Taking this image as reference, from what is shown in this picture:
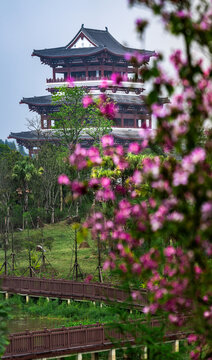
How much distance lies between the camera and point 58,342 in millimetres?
23359

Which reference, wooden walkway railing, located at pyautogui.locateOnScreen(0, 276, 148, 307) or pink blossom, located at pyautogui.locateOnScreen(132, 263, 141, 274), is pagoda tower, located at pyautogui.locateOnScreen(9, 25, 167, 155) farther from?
pink blossom, located at pyautogui.locateOnScreen(132, 263, 141, 274)

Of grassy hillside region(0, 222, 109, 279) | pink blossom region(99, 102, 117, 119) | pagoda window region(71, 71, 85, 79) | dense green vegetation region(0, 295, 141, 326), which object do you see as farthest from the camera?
pagoda window region(71, 71, 85, 79)

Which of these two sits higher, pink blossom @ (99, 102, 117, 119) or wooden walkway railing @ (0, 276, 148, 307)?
pink blossom @ (99, 102, 117, 119)

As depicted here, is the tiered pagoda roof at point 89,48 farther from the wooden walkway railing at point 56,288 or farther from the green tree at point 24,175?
the wooden walkway railing at point 56,288

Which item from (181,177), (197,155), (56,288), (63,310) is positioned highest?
(197,155)

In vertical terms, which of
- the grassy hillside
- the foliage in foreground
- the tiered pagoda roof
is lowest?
the grassy hillside

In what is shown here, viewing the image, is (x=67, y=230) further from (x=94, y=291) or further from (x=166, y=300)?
(x=166, y=300)

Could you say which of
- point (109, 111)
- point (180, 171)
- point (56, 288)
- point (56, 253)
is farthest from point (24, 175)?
point (180, 171)

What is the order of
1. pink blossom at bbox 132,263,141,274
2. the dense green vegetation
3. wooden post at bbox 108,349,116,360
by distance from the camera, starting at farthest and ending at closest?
the dense green vegetation
wooden post at bbox 108,349,116,360
pink blossom at bbox 132,263,141,274

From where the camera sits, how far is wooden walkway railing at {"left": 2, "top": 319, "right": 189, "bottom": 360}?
22.2 m

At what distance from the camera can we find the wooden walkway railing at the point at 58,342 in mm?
22250

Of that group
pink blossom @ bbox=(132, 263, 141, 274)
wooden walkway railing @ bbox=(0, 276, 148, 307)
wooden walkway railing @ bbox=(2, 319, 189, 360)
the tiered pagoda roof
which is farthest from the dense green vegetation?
the tiered pagoda roof

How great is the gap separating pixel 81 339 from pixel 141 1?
18.2m

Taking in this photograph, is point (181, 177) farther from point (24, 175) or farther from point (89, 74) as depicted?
point (89, 74)
